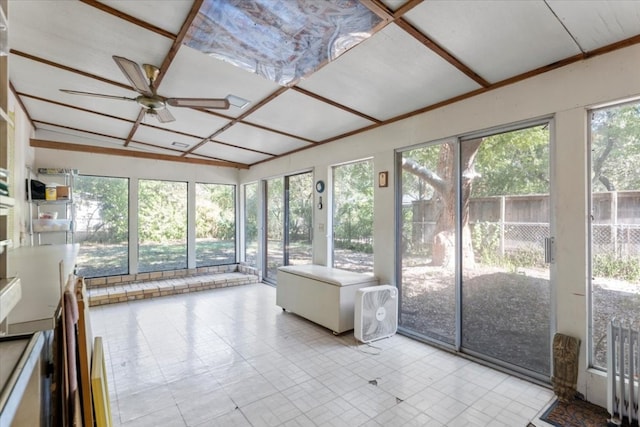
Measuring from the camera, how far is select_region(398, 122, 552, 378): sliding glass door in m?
2.65

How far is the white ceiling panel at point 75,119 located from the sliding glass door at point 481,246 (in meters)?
4.15

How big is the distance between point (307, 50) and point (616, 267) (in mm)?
2810

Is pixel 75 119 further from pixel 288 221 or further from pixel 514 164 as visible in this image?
pixel 514 164

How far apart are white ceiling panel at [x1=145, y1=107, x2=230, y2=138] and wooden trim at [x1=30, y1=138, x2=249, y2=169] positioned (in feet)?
5.59

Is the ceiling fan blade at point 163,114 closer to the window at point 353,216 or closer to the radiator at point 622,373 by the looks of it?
the window at point 353,216

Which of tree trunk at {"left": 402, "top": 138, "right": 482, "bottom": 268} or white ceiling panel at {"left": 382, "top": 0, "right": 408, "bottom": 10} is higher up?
white ceiling panel at {"left": 382, "top": 0, "right": 408, "bottom": 10}

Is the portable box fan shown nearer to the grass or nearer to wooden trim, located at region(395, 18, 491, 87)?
wooden trim, located at region(395, 18, 491, 87)

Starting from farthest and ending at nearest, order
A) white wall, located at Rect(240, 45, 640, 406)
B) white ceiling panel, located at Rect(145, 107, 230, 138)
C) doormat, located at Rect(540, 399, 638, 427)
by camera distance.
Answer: white ceiling panel, located at Rect(145, 107, 230, 138), white wall, located at Rect(240, 45, 640, 406), doormat, located at Rect(540, 399, 638, 427)

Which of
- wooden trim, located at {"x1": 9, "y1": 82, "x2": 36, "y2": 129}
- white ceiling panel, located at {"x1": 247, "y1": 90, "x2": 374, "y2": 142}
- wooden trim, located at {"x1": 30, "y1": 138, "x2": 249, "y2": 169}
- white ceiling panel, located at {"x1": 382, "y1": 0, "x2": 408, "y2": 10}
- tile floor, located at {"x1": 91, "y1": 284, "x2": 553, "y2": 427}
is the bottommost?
tile floor, located at {"x1": 91, "y1": 284, "x2": 553, "y2": 427}

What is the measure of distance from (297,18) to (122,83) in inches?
86.1

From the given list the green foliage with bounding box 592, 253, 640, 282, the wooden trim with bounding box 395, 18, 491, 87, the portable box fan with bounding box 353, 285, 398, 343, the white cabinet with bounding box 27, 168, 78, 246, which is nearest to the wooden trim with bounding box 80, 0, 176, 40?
the wooden trim with bounding box 395, 18, 491, 87

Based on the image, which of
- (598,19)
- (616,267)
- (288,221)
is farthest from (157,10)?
(288,221)

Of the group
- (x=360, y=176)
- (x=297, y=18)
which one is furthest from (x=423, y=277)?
(x=297, y=18)

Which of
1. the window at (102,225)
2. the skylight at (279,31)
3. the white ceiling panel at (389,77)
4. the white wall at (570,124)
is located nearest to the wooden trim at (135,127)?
the window at (102,225)
